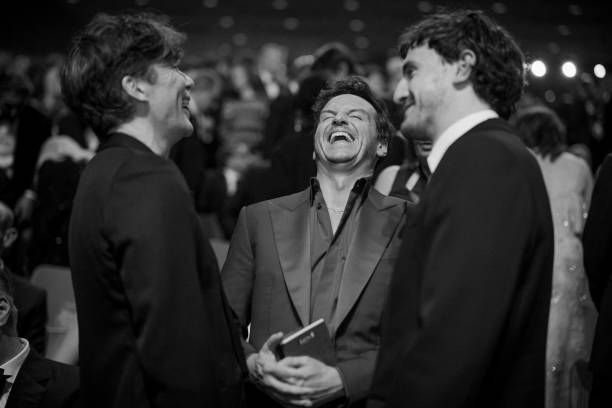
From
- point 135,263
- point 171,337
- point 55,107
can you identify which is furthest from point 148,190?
point 55,107

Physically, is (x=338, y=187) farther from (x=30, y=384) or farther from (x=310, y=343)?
(x=30, y=384)

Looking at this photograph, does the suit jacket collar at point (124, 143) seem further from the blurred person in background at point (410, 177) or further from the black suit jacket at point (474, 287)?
the blurred person in background at point (410, 177)

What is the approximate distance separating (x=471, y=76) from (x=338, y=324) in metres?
0.88

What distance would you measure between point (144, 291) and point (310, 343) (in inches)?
24.8

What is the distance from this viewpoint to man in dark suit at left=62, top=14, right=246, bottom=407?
6.00ft

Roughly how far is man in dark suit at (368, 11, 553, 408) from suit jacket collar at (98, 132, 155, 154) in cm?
71

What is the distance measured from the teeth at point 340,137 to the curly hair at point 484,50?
0.62 metres

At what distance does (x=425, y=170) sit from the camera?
3.25 meters

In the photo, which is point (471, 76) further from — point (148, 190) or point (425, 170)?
point (425, 170)

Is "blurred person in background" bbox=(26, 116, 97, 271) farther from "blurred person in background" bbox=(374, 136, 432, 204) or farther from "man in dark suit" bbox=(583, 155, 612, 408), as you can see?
"man in dark suit" bbox=(583, 155, 612, 408)

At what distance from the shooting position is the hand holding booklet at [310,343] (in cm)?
225

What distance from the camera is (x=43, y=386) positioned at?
2801mm

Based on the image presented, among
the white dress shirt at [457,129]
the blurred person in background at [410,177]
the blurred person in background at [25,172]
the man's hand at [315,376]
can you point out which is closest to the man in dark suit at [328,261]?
the man's hand at [315,376]

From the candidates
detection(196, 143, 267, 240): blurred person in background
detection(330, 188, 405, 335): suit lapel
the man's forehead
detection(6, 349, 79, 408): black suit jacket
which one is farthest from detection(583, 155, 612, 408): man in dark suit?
detection(6, 349, 79, 408): black suit jacket
